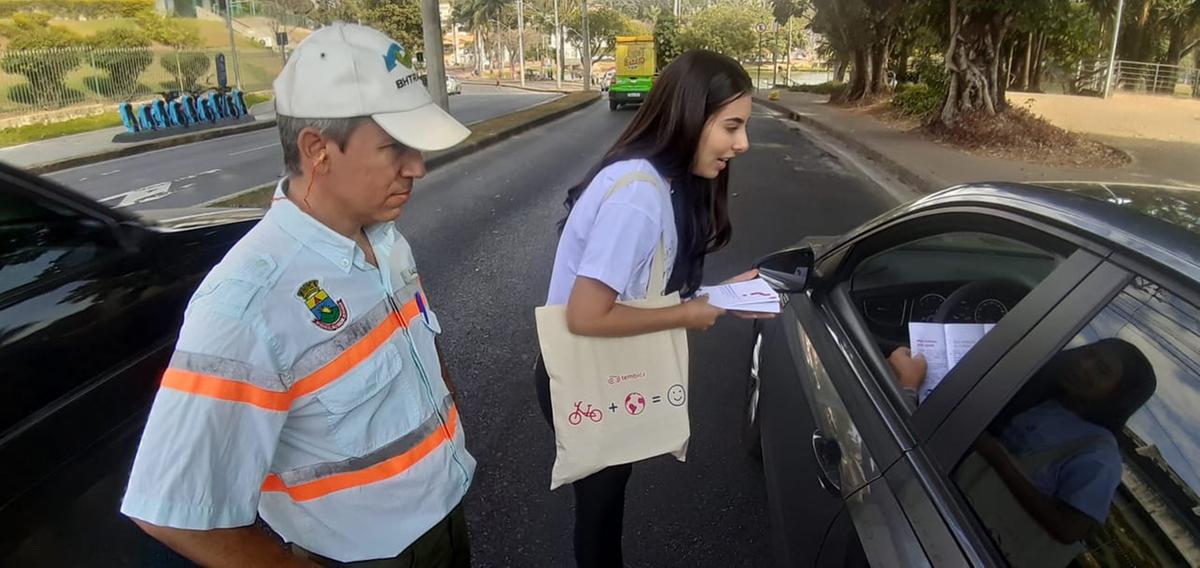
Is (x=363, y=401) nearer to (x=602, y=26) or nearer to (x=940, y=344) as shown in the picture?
(x=940, y=344)

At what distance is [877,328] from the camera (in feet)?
8.10

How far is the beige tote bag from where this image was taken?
1763 millimetres

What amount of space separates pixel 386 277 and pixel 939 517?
1.18 meters

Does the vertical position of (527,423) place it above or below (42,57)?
below

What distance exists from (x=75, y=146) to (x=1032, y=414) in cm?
2138

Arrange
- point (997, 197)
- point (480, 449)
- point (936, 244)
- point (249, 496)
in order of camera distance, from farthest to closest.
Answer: point (480, 449), point (936, 244), point (997, 197), point (249, 496)

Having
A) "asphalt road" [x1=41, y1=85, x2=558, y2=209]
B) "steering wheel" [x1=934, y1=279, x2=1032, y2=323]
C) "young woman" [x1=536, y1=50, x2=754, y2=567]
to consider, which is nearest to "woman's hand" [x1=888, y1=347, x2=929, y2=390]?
"steering wheel" [x1=934, y1=279, x2=1032, y2=323]

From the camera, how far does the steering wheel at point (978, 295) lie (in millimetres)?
2221

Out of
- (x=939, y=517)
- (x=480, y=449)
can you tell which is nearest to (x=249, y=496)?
(x=939, y=517)

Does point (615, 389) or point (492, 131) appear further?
point (492, 131)

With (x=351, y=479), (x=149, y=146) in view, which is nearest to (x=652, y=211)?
(x=351, y=479)

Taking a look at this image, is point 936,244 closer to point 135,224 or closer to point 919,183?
point 135,224

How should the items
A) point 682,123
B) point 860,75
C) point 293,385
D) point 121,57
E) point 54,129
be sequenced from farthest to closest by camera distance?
point 860,75 < point 121,57 < point 54,129 < point 682,123 < point 293,385

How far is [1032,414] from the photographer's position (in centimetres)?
148
